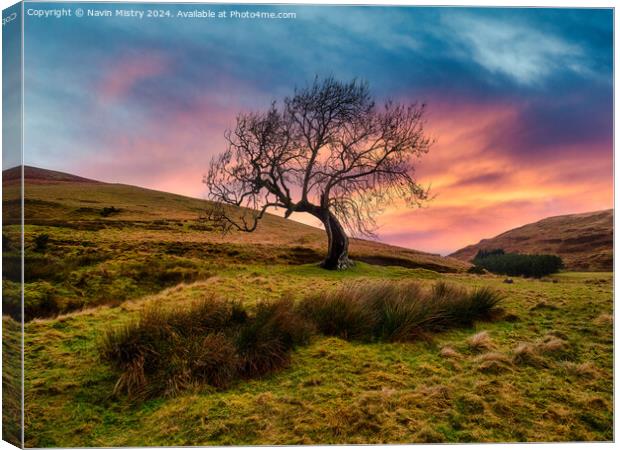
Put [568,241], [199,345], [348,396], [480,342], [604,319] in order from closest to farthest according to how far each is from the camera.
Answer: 1. [348,396]
2. [199,345]
3. [480,342]
4. [604,319]
5. [568,241]


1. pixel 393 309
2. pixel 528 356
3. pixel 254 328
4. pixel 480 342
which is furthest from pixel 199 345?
pixel 528 356

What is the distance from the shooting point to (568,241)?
6.25 meters

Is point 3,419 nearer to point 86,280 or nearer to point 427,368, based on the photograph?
point 86,280

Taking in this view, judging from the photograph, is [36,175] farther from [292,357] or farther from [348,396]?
[348,396]

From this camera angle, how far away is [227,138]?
6.26m

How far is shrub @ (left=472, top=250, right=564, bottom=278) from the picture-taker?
21.5 ft

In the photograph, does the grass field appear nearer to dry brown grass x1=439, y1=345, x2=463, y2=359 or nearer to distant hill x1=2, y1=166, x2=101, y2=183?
dry brown grass x1=439, y1=345, x2=463, y2=359

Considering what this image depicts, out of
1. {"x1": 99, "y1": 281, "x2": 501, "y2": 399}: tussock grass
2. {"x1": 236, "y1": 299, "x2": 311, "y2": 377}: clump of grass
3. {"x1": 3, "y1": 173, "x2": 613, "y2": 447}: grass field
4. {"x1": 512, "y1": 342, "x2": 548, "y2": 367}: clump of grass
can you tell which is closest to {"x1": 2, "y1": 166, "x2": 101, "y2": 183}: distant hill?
{"x1": 3, "y1": 173, "x2": 613, "y2": 447}: grass field

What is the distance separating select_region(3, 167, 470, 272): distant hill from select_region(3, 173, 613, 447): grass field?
0.09ft

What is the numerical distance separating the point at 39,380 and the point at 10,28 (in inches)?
153

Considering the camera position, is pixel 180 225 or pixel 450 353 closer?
pixel 450 353

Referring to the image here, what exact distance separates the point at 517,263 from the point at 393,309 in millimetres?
1990

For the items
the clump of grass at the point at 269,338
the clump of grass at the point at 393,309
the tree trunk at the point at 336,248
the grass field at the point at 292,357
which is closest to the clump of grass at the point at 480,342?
the grass field at the point at 292,357

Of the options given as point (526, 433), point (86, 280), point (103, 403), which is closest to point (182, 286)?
point (86, 280)
